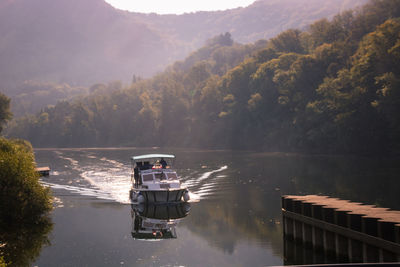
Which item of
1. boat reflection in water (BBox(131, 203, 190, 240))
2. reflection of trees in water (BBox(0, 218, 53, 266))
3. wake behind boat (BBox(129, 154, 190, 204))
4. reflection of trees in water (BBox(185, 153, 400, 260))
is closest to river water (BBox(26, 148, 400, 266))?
reflection of trees in water (BBox(185, 153, 400, 260))

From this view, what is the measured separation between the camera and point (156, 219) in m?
40.0

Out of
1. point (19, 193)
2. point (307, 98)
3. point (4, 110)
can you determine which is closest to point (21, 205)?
point (19, 193)

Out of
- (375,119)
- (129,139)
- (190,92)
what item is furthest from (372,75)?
(129,139)

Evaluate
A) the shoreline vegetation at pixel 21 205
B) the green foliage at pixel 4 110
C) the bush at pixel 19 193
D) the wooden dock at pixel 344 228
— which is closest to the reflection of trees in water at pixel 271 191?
Result: the wooden dock at pixel 344 228

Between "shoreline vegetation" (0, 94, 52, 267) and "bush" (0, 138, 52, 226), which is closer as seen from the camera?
"shoreline vegetation" (0, 94, 52, 267)

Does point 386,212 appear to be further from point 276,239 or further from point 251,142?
point 251,142

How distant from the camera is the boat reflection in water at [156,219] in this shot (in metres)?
34.8

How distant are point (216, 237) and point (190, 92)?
156m

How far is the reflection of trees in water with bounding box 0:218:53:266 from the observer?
90.9 feet

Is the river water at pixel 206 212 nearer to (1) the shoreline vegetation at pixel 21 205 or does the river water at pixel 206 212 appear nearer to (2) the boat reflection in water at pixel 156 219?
(2) the boat reflection in water at pixel 156 219

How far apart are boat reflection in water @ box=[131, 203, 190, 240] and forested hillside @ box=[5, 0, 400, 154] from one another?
165ft

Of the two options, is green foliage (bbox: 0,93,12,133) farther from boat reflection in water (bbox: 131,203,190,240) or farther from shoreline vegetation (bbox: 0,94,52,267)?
shoreline vegetation (bbox: 0,94,52,267)

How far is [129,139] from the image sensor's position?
191250mm

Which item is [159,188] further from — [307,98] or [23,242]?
[307,98]
